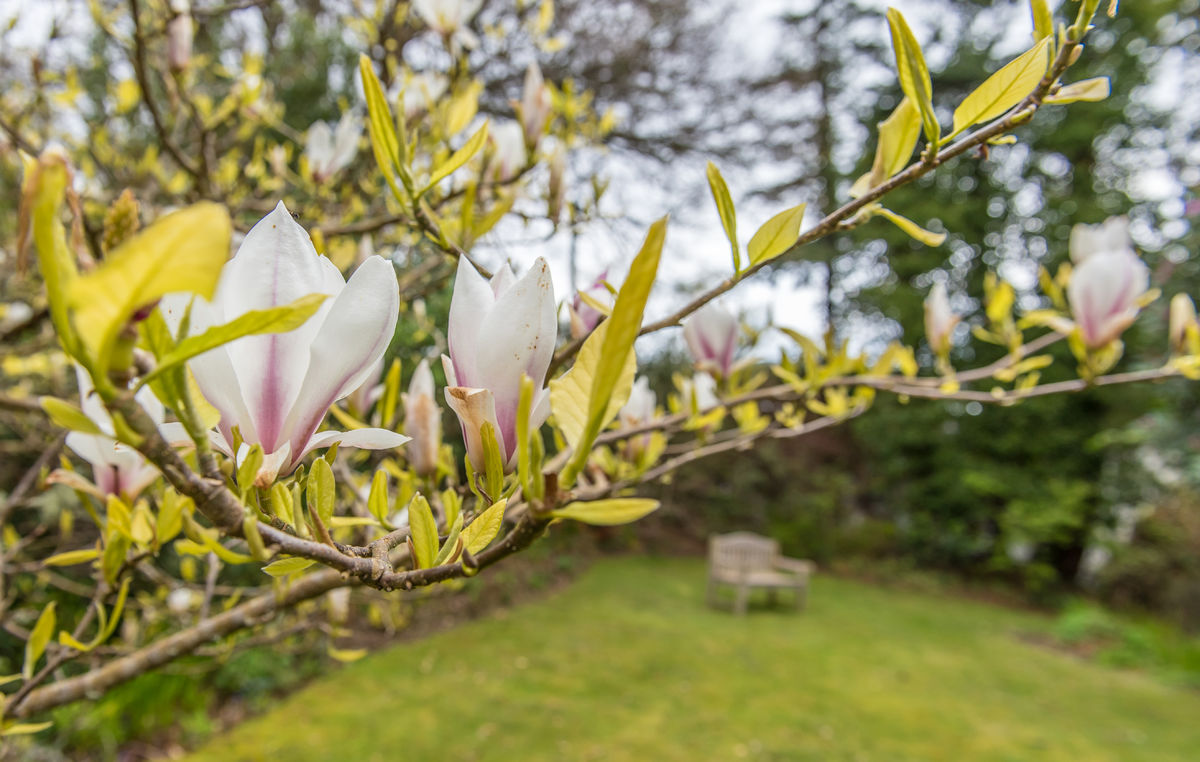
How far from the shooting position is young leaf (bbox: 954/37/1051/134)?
0.41 metres

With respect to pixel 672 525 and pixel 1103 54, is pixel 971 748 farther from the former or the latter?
pixel 1103 54

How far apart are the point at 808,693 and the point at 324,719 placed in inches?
97.4

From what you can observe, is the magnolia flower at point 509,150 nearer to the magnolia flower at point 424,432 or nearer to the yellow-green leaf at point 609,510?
the magnolia flower at point 424,432

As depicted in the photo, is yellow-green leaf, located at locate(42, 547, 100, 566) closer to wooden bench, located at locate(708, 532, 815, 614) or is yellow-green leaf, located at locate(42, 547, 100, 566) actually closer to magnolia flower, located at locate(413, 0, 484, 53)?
magnolia flower, located at locate(413, 0, 484, 53)

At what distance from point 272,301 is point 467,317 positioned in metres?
0.09

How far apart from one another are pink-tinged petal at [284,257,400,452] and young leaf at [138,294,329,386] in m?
0.06

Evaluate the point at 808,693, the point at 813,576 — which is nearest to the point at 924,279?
the point at 813,576

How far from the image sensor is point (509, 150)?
1037 millimetres

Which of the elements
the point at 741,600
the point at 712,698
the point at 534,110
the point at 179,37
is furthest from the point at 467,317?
the point at 741,600

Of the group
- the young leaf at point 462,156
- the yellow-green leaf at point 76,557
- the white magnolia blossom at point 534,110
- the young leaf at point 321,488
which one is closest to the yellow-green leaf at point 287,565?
the young leaf at point 321,488

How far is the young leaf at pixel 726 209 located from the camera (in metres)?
0.46

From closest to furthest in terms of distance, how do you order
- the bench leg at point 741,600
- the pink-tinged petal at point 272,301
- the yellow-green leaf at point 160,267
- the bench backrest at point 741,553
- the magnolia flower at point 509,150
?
the yellow-green leaf at point 160,267 → the pink-tinged petal at point 272,301 → the magnolia flower at point 509,150 → the bench leg at point 741,600 → the bench backrest at point 741,553

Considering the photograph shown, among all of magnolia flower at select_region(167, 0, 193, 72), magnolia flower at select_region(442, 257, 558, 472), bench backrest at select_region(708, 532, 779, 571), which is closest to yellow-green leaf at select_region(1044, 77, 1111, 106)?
magnolia flower at select_region(442, 257, 558, 472)

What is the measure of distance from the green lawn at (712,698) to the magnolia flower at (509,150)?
2567 millimetres
